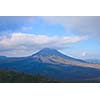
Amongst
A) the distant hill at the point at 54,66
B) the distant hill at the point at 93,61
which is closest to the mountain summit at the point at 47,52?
the distant hill at the point at 54,66

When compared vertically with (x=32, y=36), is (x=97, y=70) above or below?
below

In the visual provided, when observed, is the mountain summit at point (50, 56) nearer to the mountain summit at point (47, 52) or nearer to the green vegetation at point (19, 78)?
the mountain summit at point (47, 52)

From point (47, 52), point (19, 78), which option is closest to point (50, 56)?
point (47, 52)

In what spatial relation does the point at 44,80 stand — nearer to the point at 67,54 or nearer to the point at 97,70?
the point at 67,54

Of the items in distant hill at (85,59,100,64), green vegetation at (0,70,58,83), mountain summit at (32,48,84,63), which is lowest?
green vegetation at (0,70,58,83)

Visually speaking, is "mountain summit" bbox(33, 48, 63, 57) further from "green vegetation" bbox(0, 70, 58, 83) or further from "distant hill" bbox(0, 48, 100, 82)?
"green vegetation" bbox(0, 70, 58, 83)

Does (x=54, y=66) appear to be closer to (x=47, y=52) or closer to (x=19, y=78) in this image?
(x=47, y=52)

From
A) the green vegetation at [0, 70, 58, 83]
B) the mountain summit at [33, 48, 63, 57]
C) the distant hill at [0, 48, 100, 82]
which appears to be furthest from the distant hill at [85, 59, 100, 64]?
the green vegetation at [0, 70, 58, 83]
